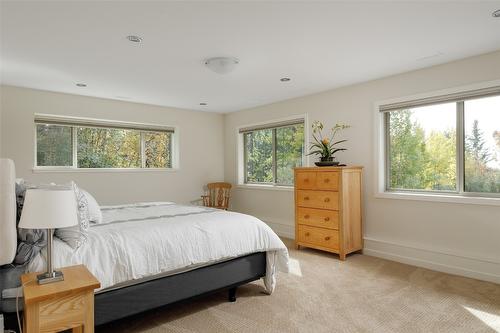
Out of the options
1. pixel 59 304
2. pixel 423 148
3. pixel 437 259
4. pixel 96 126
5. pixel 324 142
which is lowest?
pixel 437 259

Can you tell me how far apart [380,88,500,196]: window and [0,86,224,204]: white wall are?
3.29 metres

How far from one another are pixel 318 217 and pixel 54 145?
3832 millimetres

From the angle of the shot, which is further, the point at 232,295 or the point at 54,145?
the point at 54,145

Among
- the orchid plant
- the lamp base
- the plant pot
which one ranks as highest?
the orchid plant

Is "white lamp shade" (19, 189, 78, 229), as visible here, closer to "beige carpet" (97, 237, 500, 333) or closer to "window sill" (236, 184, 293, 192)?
"beige carpet" (97, 237, 500, 333)

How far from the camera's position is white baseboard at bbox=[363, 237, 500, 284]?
3.07m

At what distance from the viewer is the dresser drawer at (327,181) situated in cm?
380

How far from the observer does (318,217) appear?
13.2 ft

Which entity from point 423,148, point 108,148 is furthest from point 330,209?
point 108,148

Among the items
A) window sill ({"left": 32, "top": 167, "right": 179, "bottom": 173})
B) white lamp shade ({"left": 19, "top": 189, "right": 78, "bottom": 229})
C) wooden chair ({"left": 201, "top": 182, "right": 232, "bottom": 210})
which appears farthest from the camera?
wooden chair ({"left": 201, "top": 182, "right": 232, "bottom": 210})

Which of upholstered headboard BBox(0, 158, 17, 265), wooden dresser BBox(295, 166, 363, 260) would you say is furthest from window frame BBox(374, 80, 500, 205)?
upholstered headboard BBox(0, 158, 17, 265)

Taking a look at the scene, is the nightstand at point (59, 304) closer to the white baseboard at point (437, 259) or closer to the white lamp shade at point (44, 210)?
the white lamp shade at point (44, 210)

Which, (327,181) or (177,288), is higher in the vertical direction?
(327,181)

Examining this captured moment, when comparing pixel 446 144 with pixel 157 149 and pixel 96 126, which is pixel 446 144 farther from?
pixel 96 126
